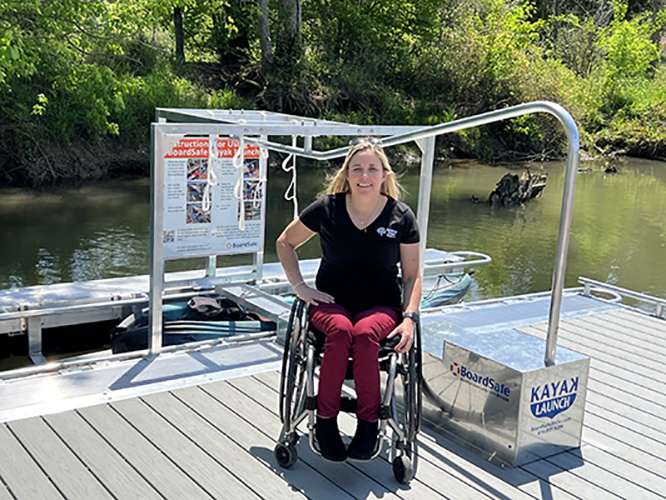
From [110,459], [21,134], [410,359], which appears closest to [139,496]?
[110,459]

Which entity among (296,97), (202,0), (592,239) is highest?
(202,0)

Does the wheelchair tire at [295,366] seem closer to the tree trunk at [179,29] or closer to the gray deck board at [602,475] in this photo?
the gray deck board at [602,475]

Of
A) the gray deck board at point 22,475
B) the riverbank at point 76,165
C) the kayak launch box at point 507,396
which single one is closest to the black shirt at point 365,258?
the kayak launch box at point 507,396

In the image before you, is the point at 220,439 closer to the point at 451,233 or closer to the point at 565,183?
the point at 565,183

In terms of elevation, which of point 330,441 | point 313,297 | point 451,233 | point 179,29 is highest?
point 179,29

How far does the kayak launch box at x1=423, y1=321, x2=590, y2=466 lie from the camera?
2.85 m

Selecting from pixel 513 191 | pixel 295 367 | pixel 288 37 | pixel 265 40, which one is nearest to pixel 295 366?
pixel 295 367

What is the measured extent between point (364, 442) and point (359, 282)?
0.59m

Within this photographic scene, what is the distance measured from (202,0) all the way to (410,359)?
721 inches

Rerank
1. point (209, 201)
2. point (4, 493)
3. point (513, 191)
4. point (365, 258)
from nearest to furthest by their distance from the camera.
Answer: point (4, 493), point (365, 258), point (209, 201), point (513, 191)

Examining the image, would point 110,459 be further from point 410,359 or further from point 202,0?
point 202,0

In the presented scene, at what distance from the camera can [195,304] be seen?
197 inches

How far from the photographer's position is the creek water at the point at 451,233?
9711mm

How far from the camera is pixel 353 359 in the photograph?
8.63ft
